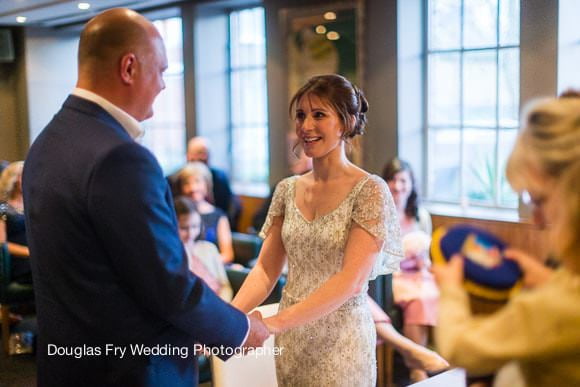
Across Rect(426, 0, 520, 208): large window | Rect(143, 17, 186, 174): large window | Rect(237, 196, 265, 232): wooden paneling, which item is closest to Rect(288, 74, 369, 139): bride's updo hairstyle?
Rect(426, 0, 520, 208): large window

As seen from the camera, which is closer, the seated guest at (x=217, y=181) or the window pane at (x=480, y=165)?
the window pane at (x=480, y=165)

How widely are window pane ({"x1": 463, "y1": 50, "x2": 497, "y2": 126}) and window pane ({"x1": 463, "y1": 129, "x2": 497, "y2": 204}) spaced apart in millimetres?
116

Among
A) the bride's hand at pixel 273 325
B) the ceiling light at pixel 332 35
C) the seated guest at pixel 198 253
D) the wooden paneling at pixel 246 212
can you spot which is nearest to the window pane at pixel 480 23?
the ceiling light at pixel 332 35

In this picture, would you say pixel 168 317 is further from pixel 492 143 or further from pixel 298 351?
pixel 492 143

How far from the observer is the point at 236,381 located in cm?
247

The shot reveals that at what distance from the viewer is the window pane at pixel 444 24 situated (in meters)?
6.85

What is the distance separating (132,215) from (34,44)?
9.13 metres

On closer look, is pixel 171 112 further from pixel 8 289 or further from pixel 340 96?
pixel 340 96

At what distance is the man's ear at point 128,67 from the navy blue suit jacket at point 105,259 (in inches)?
3.8

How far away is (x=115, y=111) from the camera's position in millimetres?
1827

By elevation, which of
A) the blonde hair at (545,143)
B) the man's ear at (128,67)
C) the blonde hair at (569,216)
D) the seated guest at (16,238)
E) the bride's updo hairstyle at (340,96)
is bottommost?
the seated guest at (16,238)

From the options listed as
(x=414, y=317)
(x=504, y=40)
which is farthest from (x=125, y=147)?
(x=504, y=40)

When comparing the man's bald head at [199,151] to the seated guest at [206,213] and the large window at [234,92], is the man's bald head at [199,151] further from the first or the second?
the seated guest at [206,213]

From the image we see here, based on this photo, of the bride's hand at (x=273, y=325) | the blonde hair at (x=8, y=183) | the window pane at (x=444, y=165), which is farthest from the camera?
the window pane at (x=444, y=165)
